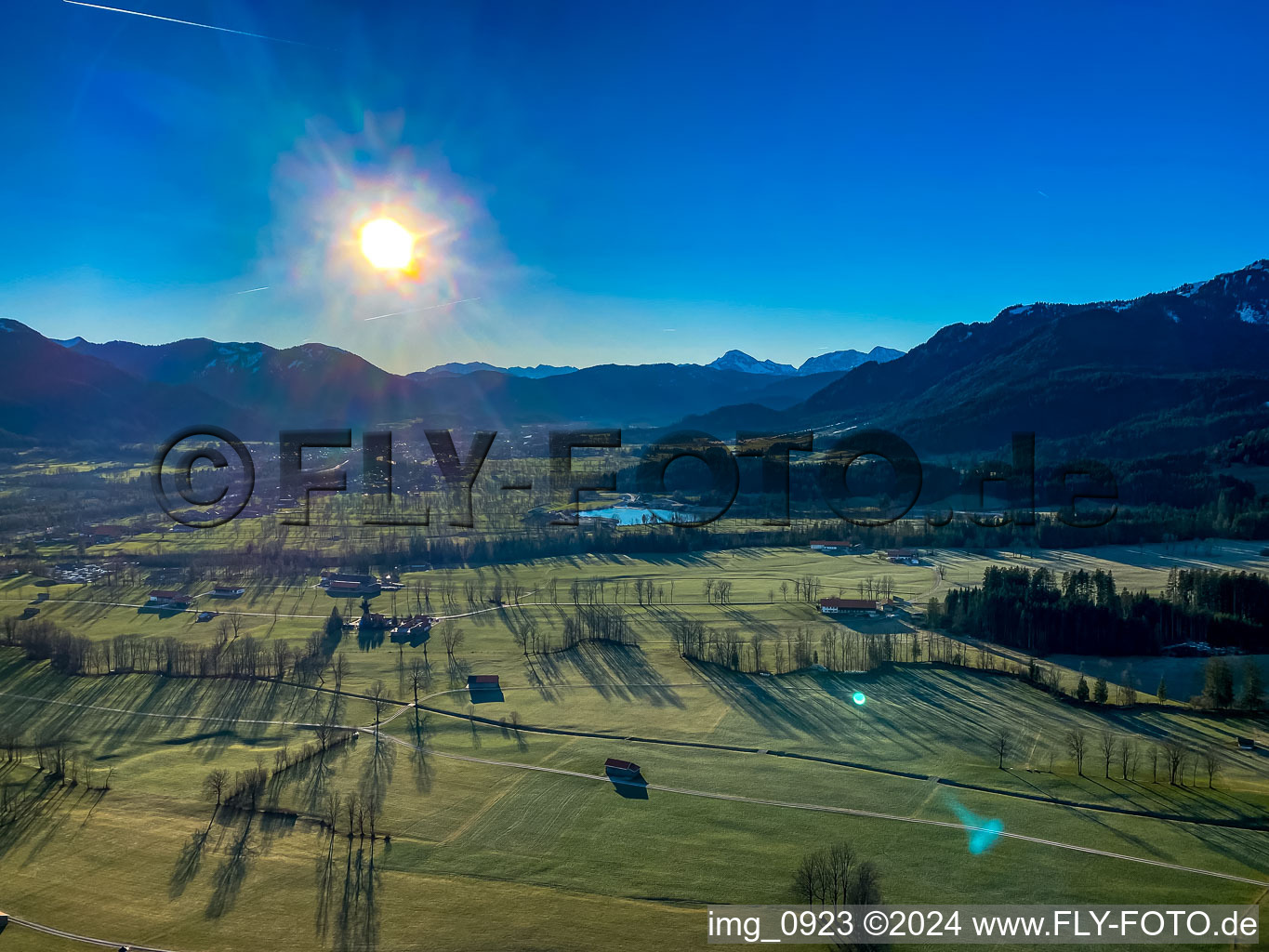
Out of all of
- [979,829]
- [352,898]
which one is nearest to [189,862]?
[352,898]

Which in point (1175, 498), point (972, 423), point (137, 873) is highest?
point (972, 423)

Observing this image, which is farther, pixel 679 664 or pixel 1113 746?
pixel 679 664

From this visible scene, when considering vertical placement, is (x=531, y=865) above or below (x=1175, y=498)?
below

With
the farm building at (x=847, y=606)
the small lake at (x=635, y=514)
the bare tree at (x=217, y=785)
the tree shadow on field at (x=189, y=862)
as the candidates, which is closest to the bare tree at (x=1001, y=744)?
the farm building at (x=847, y=606)

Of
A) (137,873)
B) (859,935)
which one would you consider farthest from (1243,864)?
(137,873)

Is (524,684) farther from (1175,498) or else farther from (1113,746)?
(1175,498)

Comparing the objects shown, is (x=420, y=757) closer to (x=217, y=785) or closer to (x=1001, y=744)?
(x=217, y=785)
